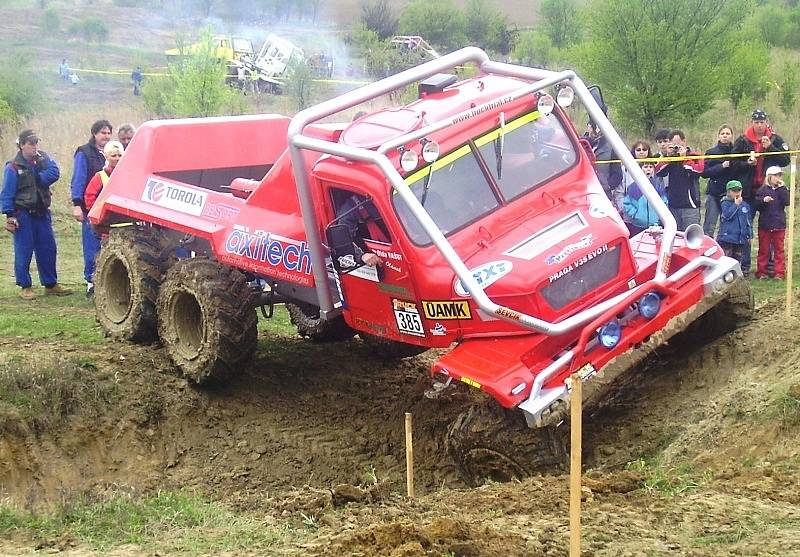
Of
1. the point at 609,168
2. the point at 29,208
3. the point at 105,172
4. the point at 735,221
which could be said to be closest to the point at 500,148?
the point at 609,168

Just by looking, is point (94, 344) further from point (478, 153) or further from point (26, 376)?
point (478, 153)

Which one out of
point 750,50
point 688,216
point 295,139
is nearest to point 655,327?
point 295,139

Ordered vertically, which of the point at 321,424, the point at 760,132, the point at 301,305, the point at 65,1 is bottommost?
the point at 321,424

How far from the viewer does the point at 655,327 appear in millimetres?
6625

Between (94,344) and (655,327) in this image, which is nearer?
(655,327)

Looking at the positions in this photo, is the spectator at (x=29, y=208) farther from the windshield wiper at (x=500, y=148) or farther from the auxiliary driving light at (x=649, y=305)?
the auxiliary driving light at (x=649, y=305)

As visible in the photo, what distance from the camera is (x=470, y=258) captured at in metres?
6.74

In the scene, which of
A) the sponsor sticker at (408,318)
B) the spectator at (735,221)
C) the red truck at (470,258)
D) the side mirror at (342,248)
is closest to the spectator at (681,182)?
the spectator at (735,221)

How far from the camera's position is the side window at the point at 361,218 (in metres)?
6.97

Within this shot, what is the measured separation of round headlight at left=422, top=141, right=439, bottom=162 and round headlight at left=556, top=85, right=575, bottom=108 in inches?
47.5

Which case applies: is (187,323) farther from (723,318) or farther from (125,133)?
(723,318)

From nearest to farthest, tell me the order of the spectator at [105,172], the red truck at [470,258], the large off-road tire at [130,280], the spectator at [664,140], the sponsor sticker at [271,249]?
the red truck at [470,258], the sponsor sticker at [271,249], the large off-road tire at [130,280], the spectator at [105,172], the spectator at [664,140]

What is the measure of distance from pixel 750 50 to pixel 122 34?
122 feet

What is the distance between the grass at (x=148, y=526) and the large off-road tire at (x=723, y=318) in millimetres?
3619
